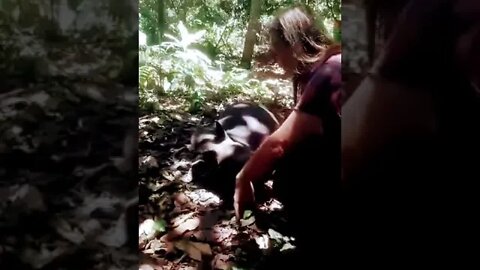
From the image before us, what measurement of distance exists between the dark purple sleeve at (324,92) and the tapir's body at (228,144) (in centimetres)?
68

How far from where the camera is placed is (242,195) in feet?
6.68

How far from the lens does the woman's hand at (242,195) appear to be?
2018mm

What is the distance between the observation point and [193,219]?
7.16 feet

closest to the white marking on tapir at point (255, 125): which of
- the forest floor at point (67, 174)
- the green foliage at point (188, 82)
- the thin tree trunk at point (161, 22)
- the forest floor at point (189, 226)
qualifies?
the forest floor at point (189, 226)

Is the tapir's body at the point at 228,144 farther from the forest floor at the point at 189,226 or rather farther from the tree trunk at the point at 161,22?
the tree trunk at the point at 161,22

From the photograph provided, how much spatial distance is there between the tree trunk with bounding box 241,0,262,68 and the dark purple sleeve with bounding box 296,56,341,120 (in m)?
2.77

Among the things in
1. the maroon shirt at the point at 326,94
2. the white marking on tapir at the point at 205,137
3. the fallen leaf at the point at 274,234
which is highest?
the maroon shirt at the point at 326,94

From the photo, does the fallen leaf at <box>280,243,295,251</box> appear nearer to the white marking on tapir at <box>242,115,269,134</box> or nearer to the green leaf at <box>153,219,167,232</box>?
the green leaf at <box>153,219,167,232</box>

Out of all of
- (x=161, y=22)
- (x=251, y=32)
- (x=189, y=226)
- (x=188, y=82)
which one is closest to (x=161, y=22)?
(x=161, y=22)

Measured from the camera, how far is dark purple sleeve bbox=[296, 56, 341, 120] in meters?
1.73

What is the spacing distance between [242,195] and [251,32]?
2720mm

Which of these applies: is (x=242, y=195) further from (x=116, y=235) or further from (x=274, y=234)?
(x=116, y=235)

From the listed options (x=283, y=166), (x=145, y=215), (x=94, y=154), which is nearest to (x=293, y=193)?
(x=283, y=166)

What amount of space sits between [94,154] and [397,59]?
671 millimetres
